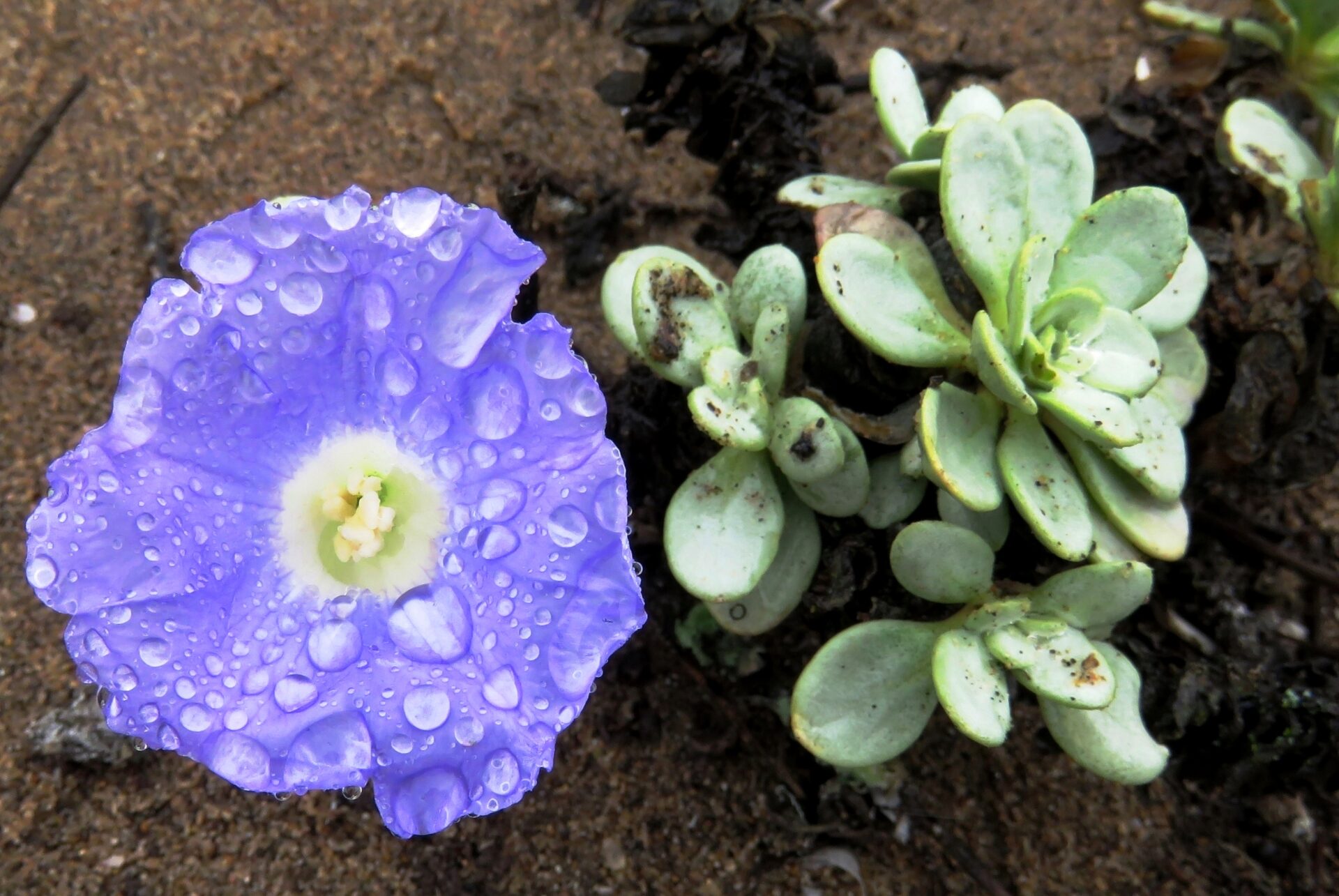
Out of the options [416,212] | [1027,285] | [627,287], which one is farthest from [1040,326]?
[416,212]

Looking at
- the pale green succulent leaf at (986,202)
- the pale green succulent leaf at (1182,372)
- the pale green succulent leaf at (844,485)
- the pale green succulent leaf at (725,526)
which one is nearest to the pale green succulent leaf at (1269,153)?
the pale green succulent leaf at (1182,372)

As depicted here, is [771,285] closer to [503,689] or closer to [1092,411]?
[1092,411]

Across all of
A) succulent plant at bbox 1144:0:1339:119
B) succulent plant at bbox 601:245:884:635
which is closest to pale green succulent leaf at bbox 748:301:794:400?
succulent plant at bbox 601:245:884:635

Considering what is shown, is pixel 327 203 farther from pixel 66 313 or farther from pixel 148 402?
pixel 66 313

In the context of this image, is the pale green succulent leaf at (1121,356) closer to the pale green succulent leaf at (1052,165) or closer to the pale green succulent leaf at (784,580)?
the pale green succulent leaf at (1052,165)

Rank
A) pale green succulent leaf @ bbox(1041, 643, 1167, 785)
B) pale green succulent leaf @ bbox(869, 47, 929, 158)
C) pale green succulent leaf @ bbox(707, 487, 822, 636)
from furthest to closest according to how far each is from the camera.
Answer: pale green succulent leaf @ bbox(869, 47, 929, 158), pale green succulent leaf @ bbox(707, 487, 822, 636), pale green succulent leaf @ bbox(1041, 643, 1167, 785)

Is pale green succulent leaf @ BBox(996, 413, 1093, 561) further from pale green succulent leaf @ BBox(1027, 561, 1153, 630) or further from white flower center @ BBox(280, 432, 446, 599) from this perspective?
white flower center @ BBox(280, 432, 446, 599)

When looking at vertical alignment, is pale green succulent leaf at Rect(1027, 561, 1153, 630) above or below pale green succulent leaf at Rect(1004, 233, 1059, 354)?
below
